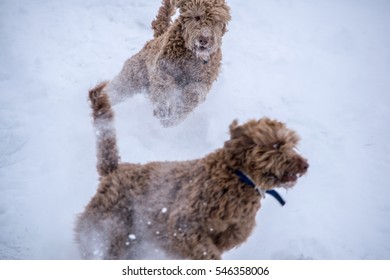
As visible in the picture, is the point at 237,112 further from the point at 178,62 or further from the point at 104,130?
the point at 104,130

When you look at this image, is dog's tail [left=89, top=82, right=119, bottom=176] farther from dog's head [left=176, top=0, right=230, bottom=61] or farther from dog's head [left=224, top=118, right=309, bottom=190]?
dog's head [left=176, top=0, right=230, bottom=61]

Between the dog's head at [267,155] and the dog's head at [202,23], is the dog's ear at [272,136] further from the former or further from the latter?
the dog's head at [202,23]

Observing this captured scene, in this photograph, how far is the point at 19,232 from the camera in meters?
3.68

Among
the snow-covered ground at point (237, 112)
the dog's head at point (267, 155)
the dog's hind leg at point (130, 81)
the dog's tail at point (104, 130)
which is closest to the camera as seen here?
the dog's head at point (267, 155)

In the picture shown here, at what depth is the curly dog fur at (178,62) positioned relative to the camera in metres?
4.37

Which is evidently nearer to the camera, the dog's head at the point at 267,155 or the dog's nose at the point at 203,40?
the dog's head at the point at 267,155

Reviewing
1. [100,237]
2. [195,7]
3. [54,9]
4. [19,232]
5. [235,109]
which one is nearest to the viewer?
[100,237]

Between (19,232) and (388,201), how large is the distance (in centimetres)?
478

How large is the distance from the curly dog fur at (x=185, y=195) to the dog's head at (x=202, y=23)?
188 centimetres

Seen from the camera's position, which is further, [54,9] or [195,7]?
[54,9]

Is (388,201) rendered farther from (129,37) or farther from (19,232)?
(129,37)

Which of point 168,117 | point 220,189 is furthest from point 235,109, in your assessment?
point 220,189

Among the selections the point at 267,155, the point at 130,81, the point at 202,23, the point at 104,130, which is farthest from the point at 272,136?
the point at 130,81

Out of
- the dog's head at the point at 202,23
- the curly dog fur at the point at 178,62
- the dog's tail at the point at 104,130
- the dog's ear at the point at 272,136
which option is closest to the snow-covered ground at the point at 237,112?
the curly dog fur at the point at 178,62
